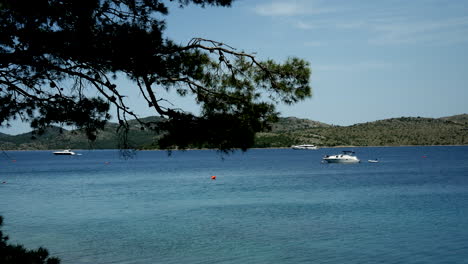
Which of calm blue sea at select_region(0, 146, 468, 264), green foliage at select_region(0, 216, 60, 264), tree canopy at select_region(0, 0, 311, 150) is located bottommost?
calm blue sea at select_region(0, 146, 468, 264)

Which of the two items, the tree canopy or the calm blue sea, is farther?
the calm blue sea

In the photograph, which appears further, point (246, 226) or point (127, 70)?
point (246, 226)

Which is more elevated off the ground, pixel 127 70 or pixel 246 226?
pixel 127 70

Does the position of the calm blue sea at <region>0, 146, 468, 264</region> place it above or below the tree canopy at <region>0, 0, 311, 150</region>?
below

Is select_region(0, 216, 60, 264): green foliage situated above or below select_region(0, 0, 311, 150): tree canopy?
below

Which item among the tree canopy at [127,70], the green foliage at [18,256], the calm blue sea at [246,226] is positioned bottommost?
the calm blue sea at [246,226]

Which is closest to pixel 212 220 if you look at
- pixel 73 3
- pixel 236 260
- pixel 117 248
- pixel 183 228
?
pixel 183 228

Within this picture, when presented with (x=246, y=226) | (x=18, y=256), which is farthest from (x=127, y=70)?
(x=246, y=226)

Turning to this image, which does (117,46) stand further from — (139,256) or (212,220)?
(212,220)

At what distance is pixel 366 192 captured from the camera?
47.4m

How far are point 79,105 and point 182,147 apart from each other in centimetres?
205

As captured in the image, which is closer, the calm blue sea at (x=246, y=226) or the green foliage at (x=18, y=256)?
the green foliage at (x=18, y=256)

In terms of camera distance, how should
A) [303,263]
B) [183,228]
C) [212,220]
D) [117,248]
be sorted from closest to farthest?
[303,263] < [117,248] < [183,228] < [212,220]

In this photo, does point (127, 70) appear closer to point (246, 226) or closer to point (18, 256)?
point (18, 256)
